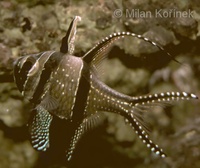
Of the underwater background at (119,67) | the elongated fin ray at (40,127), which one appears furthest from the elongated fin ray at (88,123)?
the underwater background at (119,67)

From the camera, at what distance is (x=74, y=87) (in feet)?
5.62

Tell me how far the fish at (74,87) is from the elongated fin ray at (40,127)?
4 cm

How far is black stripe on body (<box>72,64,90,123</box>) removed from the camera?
1.72 meters

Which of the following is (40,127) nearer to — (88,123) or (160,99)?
(88,123)

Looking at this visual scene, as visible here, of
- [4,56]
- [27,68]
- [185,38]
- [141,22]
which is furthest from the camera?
[185,38]

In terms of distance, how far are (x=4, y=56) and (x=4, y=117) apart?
48 centimetres

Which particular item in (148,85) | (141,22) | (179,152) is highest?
(141,22)

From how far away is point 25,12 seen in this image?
2.01 meters

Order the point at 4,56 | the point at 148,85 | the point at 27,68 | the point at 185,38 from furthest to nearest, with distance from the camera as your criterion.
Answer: the point at 148,85 < the point at 185,38 < the point at 4,56 < the point at 27,68

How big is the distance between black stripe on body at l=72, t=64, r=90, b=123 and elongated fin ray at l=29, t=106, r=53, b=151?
0.58 feet

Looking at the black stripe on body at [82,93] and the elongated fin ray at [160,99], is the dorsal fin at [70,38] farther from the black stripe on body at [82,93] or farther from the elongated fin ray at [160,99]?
the elongated fin ray at [160,99]

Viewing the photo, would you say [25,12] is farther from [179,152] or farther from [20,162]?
[179,152]

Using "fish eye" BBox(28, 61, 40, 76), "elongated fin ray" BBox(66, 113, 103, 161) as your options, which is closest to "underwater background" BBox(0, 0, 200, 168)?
"elongated fin ray" BBox(66, 113, 103, 161)

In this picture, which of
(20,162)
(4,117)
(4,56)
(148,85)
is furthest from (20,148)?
(148,85)
